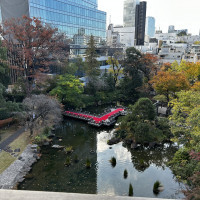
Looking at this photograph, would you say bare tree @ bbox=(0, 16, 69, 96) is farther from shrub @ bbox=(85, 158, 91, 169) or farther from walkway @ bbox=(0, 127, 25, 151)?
shrub @ bbox=(85, 158, 91, 169)

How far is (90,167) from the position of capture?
55.8 ft

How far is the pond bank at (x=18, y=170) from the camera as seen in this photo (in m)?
14.1

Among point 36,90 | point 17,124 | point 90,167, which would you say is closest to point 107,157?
point 90,167

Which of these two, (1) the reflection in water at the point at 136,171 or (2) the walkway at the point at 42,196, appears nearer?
(2) the walkway at the point at 42,196

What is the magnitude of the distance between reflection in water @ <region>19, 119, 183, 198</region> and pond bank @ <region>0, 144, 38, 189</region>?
61 centimetres

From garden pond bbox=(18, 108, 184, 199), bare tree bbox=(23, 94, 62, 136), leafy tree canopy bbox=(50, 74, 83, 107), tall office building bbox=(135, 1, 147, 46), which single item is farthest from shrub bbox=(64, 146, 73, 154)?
tall office building bbox=(135, 1, 147, 46)

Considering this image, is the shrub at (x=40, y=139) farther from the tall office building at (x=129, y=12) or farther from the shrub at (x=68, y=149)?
the tall office building at (x=129, y=12)

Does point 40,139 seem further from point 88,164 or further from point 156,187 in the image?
point 156,187

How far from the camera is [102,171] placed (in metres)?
16.5

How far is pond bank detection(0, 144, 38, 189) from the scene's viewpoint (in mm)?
14084

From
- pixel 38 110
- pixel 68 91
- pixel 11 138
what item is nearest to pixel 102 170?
pixel 38 110

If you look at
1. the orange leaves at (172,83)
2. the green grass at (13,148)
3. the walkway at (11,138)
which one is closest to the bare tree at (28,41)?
the walkway at (11,138)

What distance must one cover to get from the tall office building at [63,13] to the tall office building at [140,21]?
5288 cm

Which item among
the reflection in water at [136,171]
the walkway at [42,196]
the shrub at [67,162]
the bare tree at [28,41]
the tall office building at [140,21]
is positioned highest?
the tall office building at [140,21]
